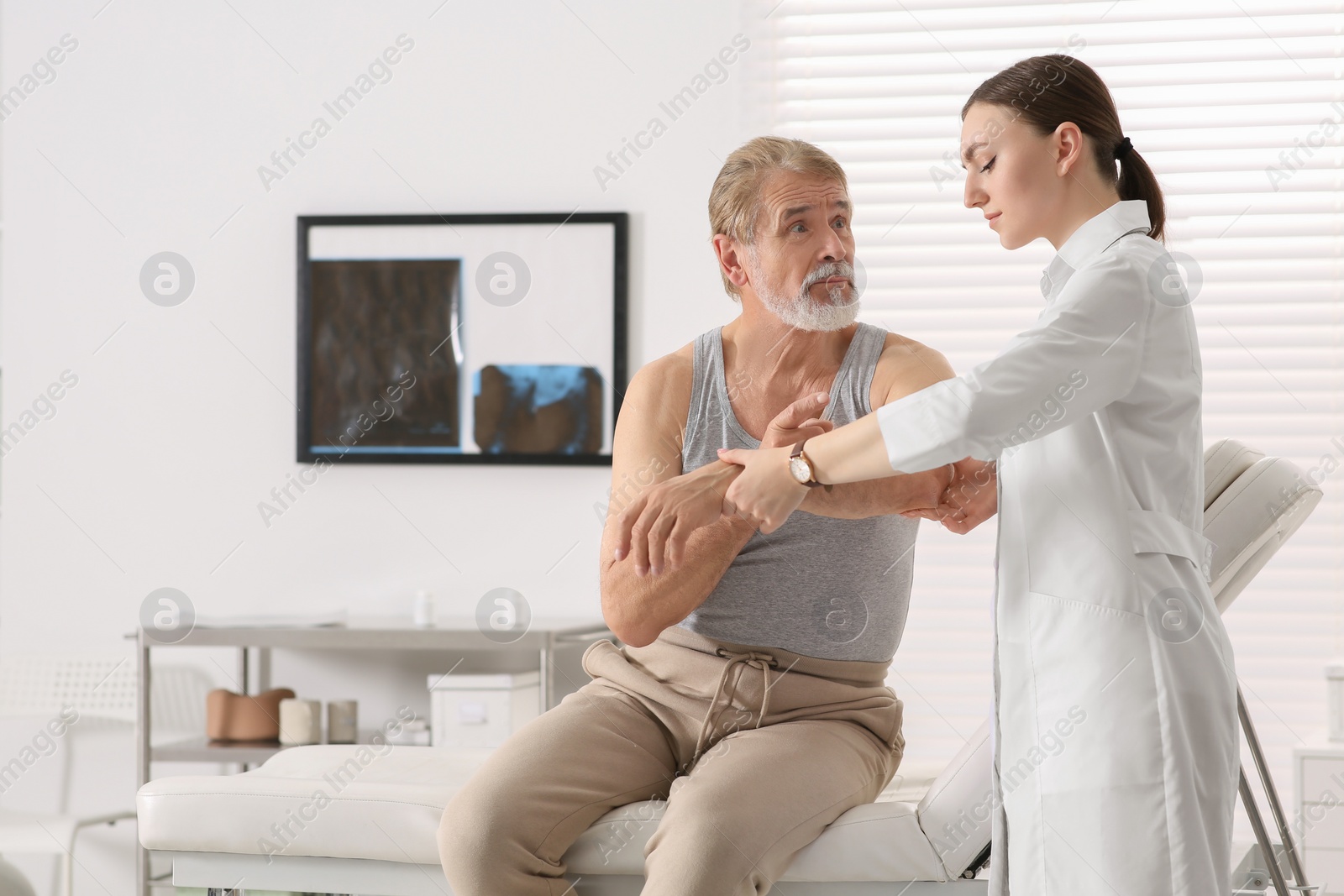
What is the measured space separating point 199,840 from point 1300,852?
2.06 m

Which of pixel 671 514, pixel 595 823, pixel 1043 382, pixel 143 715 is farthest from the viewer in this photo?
pixel 143 715

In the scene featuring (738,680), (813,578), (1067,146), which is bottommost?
(738,680)

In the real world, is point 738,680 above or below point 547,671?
above

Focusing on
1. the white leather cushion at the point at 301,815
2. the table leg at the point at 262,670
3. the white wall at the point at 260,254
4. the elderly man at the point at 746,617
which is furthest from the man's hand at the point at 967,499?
the table leg at the point at 262,670

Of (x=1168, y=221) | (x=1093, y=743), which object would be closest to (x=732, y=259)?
(x=1093, y=743)

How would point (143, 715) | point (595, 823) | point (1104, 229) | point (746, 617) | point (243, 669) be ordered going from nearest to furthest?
1. point (1104, 229)
2. point (595, 823)
3. point (746, 617)
4. point (143, 715)
5. point (243, 669)

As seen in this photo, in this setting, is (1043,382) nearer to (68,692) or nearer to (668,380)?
(668,380)

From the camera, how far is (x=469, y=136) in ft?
11.0

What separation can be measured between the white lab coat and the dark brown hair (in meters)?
0.14

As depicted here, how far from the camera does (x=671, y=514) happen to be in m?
1.46

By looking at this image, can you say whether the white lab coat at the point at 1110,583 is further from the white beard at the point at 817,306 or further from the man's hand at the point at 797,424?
the white beard at the point at 817,306

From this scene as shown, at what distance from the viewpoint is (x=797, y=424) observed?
1514 millimetres

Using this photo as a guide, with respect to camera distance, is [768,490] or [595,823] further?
[595,823]

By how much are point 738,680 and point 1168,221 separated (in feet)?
6.69
